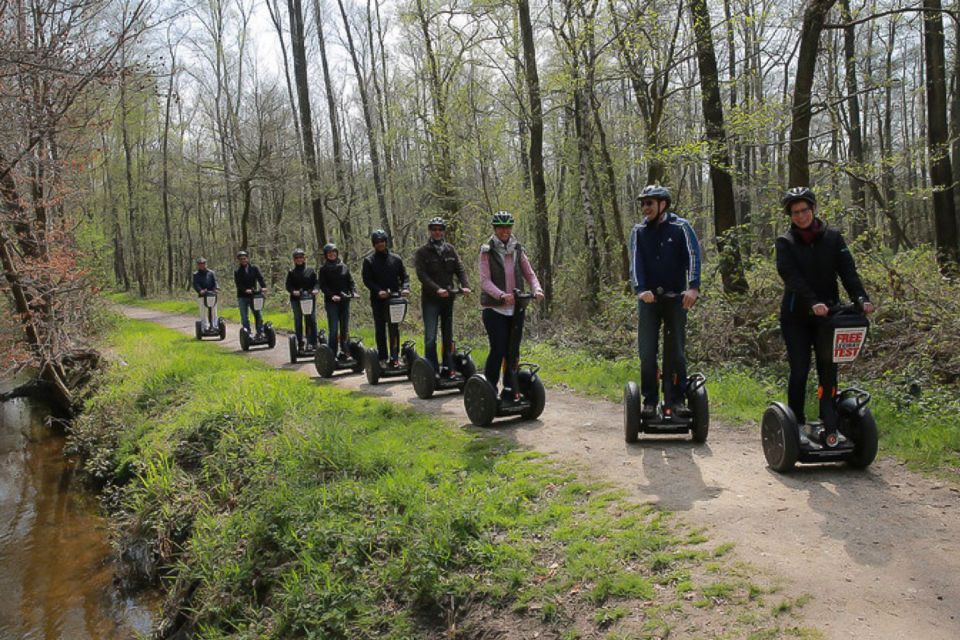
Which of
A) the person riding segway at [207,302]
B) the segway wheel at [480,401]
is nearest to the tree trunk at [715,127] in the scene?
the segway wheel at [480,401]

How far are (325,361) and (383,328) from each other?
4.89ft

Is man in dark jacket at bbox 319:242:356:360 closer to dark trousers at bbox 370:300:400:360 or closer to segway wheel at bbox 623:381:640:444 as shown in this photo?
dark trousers at bbox 370:300:400:360

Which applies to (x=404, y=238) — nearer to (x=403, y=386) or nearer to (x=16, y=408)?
(x=16, y=408)

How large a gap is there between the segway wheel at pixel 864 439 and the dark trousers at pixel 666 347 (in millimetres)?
1405

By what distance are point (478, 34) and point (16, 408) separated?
46.1 ft

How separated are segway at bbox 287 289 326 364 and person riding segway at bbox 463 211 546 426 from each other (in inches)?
242

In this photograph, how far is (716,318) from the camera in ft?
33.2

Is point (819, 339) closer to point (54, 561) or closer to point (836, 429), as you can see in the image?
point (836, 429)

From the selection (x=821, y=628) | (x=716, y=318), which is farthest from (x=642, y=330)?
(x=716, y=318)

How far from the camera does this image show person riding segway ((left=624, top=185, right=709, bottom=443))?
5.72 meters

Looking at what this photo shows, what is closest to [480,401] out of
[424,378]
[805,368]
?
[424,378]

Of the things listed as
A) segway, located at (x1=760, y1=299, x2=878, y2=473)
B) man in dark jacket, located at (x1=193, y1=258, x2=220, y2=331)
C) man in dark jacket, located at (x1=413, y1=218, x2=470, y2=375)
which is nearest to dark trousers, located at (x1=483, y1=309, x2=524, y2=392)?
man in dark jacket, located at (x1=413, y1=218, x2=470, y2=375)

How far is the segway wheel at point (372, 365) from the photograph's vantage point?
10.0 meters

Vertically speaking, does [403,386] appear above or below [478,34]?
below
